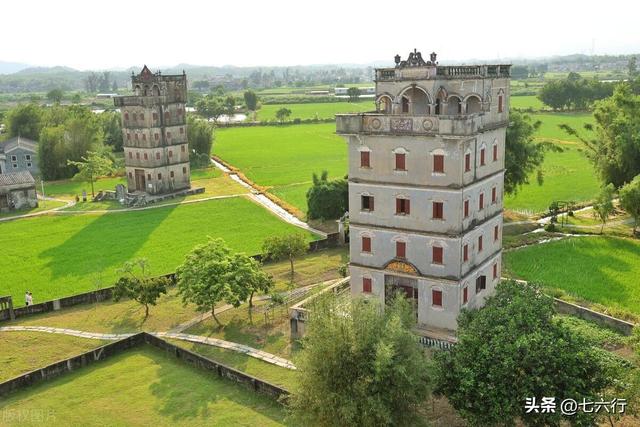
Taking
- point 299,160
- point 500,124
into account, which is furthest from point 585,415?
point 299,160

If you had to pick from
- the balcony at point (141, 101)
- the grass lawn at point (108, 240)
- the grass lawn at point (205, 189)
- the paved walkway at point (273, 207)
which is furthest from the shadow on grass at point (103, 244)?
the balcony at point (141, 101)

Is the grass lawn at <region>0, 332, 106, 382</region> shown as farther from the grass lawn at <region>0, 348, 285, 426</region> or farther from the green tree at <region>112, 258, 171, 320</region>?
the green tree at <region>112, 258, 171, 320</region>

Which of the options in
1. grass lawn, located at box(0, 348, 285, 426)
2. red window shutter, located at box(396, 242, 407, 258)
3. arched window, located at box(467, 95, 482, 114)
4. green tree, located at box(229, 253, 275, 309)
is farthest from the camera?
green tree, located at box(229, 253, 275, 309)

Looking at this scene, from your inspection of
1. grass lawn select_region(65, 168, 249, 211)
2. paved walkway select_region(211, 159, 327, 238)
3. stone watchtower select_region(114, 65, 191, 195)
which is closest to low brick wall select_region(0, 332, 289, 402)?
paved walkway select_region(211, 159, 327, 238)

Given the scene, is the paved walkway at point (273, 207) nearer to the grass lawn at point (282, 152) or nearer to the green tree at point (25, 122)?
the grass lawn at point (282, 152)

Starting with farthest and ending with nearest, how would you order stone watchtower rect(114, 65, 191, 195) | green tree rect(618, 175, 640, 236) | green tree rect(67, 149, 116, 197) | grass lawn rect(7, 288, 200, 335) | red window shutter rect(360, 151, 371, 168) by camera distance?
green tree rect(67, 149, 116, 197) → stone watchtower rect(114, 65, 191, 195) → green tree rect(618, 175, 640, 236) → grass lawn rect(7, 288, 200, 335) → red window shutter rect(360, 151, 371, 168)

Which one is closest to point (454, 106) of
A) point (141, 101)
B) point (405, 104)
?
point (405, 104)

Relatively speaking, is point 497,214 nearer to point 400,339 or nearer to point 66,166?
point 400,339

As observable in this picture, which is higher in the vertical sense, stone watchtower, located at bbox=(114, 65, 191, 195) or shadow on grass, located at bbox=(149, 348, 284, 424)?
stone watchtower, located at bbox=(114, 65, 191, 195)
